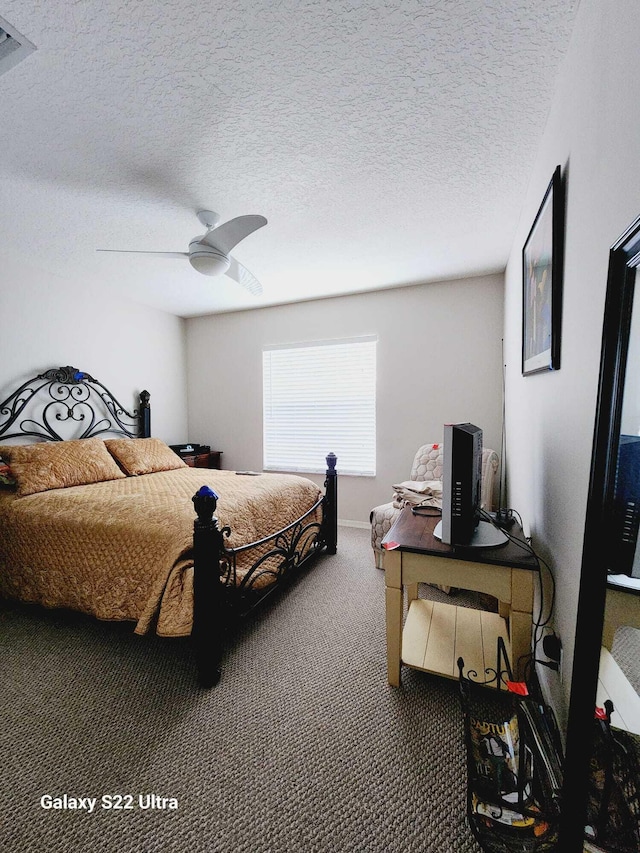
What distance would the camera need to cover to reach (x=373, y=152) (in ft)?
5.77

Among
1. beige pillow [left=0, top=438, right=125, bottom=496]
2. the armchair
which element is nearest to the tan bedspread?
beige pillow [left=0, top=438, right=125, bottom=496]

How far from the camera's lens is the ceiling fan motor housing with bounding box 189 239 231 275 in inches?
82.1

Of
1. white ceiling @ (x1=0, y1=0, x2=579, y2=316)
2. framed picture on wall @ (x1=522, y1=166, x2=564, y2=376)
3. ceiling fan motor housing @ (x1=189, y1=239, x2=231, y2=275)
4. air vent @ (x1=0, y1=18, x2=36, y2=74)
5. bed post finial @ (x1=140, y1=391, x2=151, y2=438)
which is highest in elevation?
white ceiling @ (x1=0, y1=0, x2=579, y2=316)

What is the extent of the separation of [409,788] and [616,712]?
2.78 ft

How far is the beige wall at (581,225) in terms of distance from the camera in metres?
0.82

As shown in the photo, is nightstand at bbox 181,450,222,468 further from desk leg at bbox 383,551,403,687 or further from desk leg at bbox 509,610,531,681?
desk leg at bbox 509,610,531,681

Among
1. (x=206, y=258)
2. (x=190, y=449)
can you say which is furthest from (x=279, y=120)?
(x=190, y=449)

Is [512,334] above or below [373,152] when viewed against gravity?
below

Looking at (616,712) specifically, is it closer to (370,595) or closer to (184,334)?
(370,595)

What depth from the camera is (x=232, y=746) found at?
1.34 metres

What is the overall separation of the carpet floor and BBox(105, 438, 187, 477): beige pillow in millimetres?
1441

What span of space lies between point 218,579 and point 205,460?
2.87 metres

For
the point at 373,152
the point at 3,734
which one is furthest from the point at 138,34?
the point at 3,734

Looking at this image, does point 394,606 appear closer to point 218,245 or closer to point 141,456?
A: point 218,245
